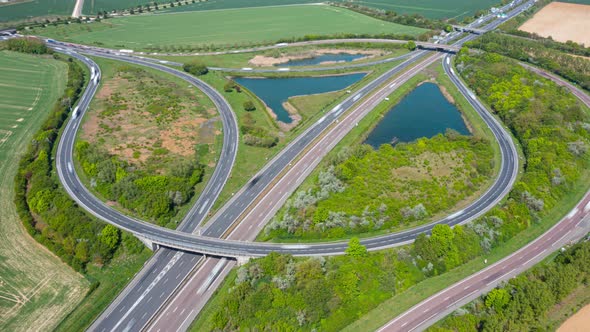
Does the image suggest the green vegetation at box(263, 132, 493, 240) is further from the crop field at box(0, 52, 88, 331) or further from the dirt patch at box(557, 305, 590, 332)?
the crop field at box(0, 52, 88, 331)

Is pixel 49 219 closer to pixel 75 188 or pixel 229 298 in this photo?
pixel 75 188

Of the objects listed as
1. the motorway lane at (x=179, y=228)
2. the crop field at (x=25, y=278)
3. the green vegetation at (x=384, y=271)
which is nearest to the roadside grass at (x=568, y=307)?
the green vegetation at (x=384, y=271)

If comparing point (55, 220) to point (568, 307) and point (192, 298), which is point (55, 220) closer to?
point (192, 298)

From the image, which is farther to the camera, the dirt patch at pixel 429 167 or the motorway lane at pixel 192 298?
the dirt patch at pixel 429 167

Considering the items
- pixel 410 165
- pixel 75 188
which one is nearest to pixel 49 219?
pixel 75 188

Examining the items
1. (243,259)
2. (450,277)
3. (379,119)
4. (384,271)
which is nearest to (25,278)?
(243,259)

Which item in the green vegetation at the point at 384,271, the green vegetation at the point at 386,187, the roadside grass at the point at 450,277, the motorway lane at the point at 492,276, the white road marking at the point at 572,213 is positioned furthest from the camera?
the white road marking at the point at 572,213

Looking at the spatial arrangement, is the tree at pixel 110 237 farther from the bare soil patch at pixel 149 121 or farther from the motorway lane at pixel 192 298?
the bare soil patch at pixel 149 121
